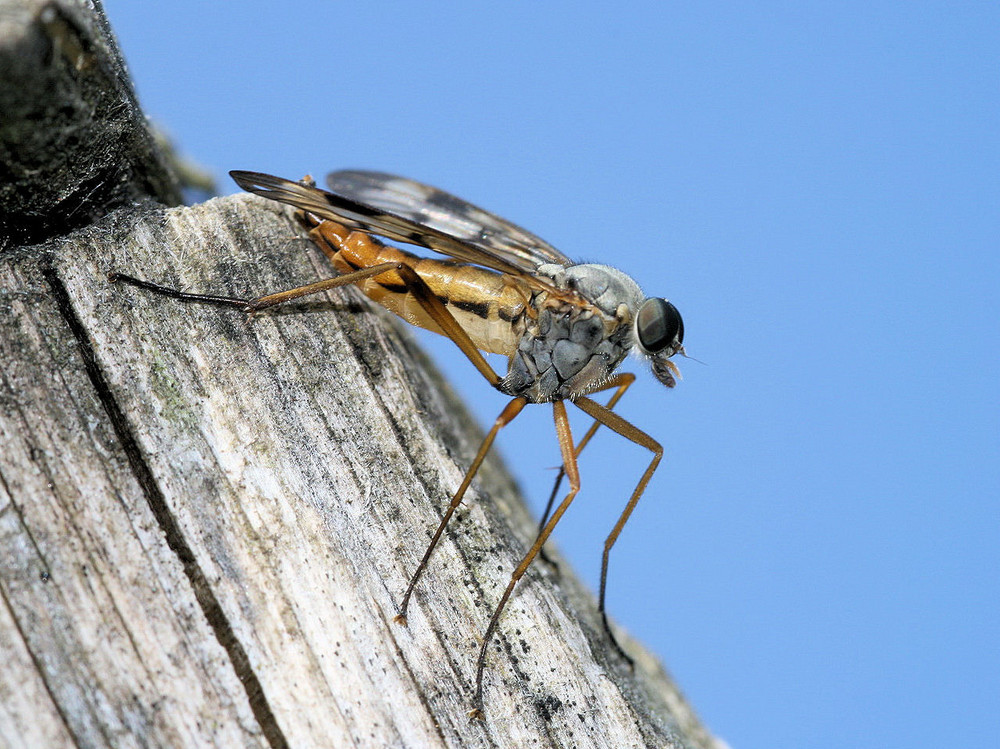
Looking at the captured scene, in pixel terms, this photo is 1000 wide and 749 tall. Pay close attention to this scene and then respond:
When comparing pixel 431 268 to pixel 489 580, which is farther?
pixel 431 268

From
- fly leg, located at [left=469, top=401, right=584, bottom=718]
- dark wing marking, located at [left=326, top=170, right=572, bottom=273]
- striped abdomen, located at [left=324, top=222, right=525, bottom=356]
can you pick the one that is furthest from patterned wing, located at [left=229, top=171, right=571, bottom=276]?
fly leg, located at [left=469, top=401, right=584, bottom=718]

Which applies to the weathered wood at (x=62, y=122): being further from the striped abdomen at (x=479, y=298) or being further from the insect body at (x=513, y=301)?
the striped abdomen at (x=479, y=298)

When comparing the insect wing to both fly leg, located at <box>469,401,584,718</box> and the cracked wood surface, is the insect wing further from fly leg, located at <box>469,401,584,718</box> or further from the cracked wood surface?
fly leg, located at <box>469,401,584,718</box>

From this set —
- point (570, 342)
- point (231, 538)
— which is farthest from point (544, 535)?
point (231, 538)

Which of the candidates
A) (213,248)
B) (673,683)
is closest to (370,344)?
(213,248)

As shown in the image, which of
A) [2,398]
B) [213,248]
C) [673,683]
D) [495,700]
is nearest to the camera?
[2,398]

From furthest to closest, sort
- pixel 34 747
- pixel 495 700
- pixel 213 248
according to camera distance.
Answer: pixel 213 248 < pixel 495 700 < pixel 34 747

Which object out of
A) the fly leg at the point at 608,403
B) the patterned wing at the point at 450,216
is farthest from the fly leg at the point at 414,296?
the fly leg at the point at 608,403

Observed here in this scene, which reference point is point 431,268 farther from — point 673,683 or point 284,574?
point 673,683

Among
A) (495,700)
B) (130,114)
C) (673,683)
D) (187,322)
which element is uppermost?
(130,114)
